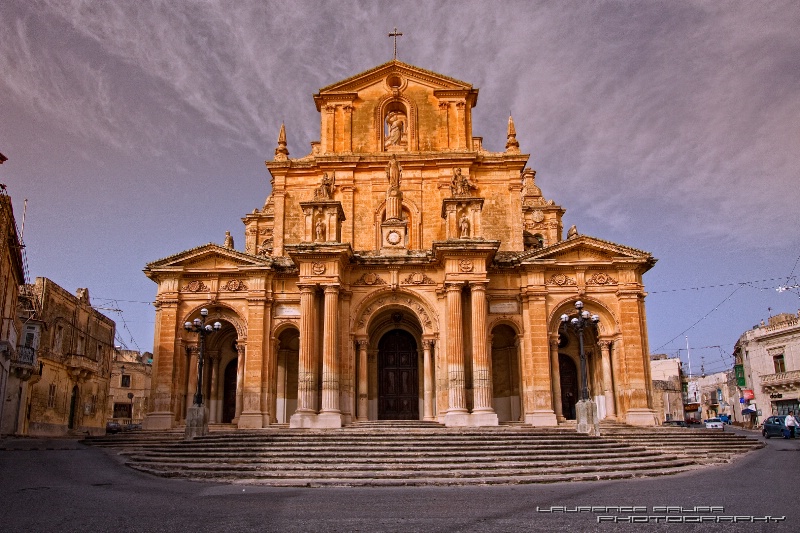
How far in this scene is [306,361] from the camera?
82.1 feet

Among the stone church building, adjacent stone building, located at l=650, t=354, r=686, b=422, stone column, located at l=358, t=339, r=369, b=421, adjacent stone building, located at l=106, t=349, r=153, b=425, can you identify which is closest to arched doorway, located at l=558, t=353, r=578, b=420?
the stone church building

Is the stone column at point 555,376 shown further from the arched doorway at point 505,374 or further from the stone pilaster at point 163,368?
the stone pilaster at point 163,368

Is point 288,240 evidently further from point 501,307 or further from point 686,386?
point 686,386

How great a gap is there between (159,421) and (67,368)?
2183 centimetres

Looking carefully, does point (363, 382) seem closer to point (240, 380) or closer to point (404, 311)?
point (404, 311)

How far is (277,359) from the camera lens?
1124 inches

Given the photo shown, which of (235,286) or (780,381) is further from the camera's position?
(780,381)

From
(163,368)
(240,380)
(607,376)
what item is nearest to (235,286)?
(240,380)

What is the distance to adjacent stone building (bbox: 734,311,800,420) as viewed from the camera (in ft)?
156

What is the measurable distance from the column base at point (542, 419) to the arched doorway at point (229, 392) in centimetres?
1319

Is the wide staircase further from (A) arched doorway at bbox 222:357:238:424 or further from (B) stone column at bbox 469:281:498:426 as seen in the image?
(A) arched doorway at bbox 222:357:238:424

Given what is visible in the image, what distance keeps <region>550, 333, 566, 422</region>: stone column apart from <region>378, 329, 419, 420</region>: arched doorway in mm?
5725

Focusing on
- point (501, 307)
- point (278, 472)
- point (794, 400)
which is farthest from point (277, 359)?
point (794, 400)

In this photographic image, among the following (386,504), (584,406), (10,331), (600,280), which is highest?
(600,280)
